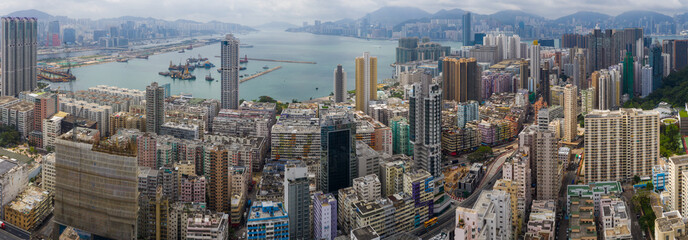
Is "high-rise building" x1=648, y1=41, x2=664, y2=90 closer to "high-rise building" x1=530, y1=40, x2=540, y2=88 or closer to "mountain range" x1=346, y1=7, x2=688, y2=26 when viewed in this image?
"high-rise building" x1=530, y1=40, x2=540, y2=88

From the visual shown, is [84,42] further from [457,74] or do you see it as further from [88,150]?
[88,150]

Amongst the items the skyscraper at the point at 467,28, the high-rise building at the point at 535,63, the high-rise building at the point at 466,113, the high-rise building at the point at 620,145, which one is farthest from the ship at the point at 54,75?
the skyscraper at the point at 467,28

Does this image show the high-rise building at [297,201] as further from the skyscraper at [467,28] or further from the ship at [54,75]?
the skyscraper at [467,28]

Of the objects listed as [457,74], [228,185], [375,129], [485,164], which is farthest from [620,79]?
[228,185]

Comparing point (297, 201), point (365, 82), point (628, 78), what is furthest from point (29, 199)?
point (628, 78)

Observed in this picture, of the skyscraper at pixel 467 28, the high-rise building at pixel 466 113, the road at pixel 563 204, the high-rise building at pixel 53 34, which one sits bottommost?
the road at pixel 563 204
